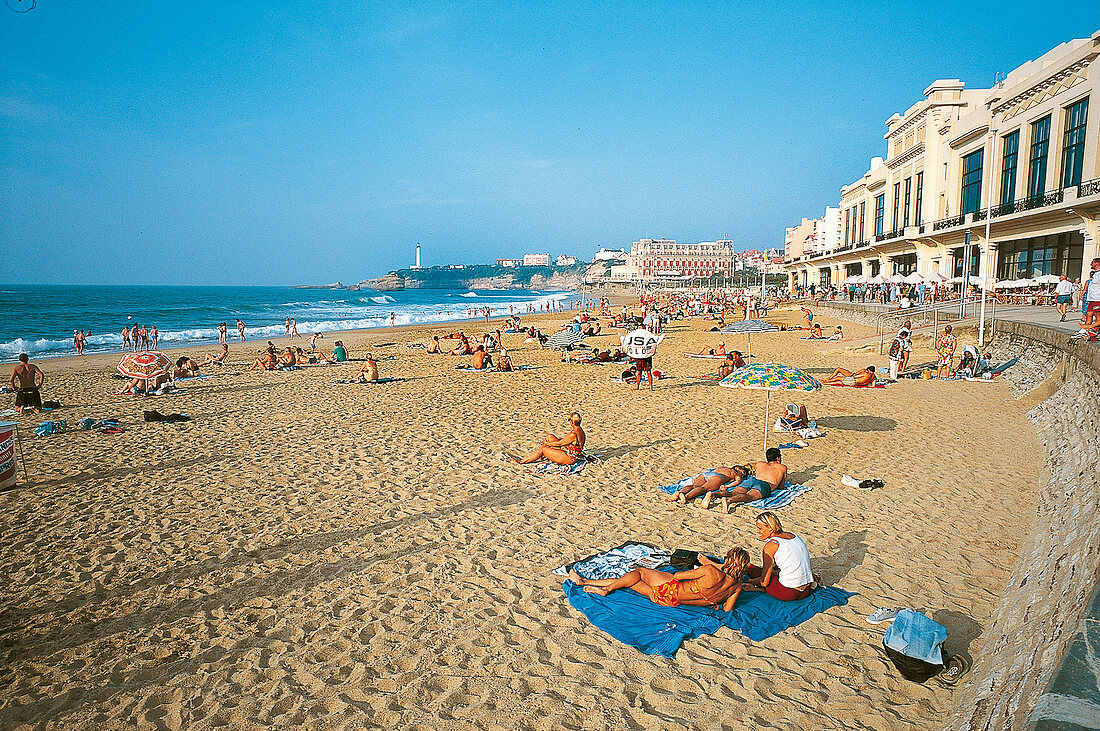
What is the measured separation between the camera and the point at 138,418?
1091 centimetres

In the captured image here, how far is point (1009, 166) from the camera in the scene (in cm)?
2348

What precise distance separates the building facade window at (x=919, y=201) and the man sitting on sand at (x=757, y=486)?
3177cm

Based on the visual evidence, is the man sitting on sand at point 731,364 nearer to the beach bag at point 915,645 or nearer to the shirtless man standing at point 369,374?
the shirtless man standing at point 369,374

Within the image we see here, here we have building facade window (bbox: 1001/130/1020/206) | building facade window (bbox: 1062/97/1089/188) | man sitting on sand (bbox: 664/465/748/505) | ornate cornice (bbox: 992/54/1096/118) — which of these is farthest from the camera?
building facade window (bbox: 1001/130/1020/206)

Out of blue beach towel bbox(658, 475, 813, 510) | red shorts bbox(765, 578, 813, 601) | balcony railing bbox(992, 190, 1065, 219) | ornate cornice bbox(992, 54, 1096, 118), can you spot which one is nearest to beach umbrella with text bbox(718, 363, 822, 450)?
blue beach towel bbox(658, 475, 813, 510)

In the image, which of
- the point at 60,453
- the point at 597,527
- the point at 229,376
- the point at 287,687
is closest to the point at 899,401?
the point at 597,527

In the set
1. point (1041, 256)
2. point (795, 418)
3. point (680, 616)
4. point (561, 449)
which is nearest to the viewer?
point (680, 616)

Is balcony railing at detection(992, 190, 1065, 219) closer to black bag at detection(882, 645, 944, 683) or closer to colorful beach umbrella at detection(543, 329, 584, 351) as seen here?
colorful beach umbrella at detection(543, 329, 584, 351)

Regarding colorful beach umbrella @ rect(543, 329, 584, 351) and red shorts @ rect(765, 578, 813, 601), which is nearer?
red shorts @ rect(765, 578, 813, 601)

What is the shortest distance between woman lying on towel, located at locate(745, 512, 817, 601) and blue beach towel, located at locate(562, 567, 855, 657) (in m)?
0.07

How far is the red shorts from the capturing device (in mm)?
4266

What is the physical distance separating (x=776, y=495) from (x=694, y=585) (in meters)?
2.66

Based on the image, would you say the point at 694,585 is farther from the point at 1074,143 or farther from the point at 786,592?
the point at 1074,143

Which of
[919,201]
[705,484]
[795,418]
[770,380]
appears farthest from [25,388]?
[919,201]
